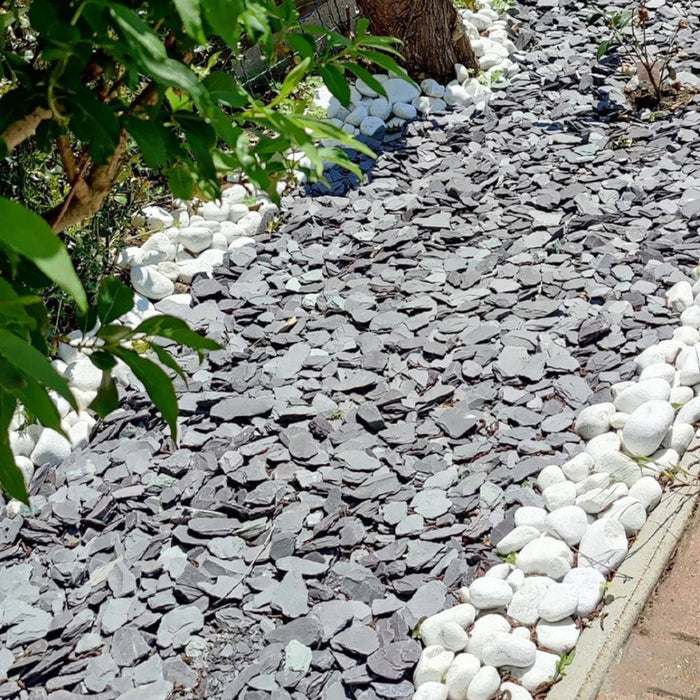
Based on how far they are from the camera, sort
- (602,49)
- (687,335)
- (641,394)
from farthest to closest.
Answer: (602,49) < (687,335) < (641,394)

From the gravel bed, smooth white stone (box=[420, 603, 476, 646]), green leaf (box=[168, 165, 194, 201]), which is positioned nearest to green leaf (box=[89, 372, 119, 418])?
green leaf (box=[168, 165, 194, 201])

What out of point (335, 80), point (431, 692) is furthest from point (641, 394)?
point (335, 80)

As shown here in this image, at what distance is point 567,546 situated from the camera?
95.7 inches

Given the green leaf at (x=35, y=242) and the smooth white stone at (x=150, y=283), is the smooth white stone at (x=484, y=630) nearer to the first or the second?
the green leaf at (x=35, y=242)

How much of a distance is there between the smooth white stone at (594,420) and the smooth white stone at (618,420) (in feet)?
0.04

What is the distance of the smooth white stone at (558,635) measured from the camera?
7.20 feet

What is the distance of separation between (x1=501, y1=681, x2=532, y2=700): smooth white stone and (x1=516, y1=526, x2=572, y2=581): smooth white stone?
12.9 inches

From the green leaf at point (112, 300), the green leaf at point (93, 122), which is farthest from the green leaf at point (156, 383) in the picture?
the green leaf at point (93, 122)

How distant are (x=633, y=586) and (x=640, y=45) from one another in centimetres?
343

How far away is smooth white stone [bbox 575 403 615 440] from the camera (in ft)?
9.09

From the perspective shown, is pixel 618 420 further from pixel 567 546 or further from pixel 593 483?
pixel 567 546

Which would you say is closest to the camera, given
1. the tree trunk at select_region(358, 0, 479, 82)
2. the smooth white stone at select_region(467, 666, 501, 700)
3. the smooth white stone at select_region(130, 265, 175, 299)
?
the smooth white stone at select_region(467, 666, 501, 700)

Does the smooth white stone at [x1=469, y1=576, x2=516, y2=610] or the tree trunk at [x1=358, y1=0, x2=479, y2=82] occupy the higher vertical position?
the tree trunk at [x1=358, y1=0, x2=479, y2=82]

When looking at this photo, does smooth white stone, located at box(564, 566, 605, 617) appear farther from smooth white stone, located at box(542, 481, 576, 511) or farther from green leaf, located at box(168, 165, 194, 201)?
green leaf, located at box(168, 165, 194, 201)
